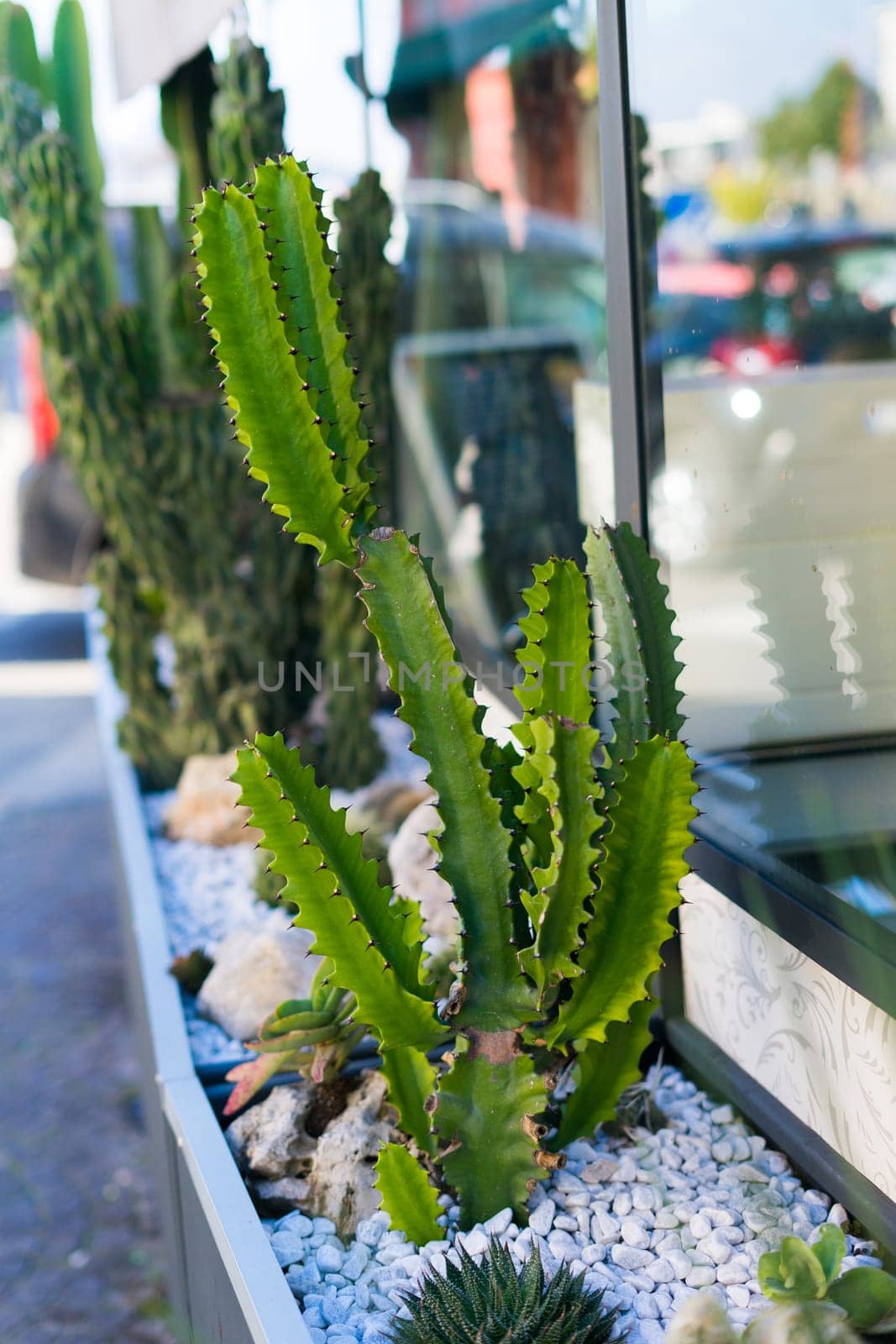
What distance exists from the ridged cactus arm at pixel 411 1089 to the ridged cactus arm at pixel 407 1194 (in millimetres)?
59

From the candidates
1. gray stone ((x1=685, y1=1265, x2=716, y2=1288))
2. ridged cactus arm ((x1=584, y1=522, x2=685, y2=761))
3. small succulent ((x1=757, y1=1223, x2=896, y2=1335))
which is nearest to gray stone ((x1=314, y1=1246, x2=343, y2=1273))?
gray stone ((x1=685, y1=1265, x2=716, y2=1288))

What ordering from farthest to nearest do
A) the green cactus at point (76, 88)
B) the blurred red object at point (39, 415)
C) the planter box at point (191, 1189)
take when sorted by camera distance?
the blurred red object at point (39, 415) → the green cactus at point (76, 88) → the planter box at point (191, 1189)

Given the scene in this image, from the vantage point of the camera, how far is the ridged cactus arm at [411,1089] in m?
1.74

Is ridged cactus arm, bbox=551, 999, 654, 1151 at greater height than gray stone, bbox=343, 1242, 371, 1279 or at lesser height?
greater

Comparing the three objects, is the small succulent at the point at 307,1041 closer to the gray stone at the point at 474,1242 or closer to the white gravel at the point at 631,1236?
the white gravel at the point at 631,1236

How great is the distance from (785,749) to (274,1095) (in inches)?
35.7

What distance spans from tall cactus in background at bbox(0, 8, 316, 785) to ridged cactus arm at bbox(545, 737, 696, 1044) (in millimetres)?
1911

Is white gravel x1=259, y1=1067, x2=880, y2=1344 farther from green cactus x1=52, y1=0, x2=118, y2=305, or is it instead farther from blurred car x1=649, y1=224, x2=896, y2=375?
green cactus x1=52, y1=0, x2=118, y2=305

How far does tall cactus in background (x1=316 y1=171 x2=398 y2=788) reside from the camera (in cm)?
331

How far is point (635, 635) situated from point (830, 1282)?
77 centimetres

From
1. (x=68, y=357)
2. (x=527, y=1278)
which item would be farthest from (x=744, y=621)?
(x=68, y=357)

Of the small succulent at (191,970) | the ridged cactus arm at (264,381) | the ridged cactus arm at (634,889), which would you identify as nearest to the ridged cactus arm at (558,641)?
the ridged cactus arm at (634,889)

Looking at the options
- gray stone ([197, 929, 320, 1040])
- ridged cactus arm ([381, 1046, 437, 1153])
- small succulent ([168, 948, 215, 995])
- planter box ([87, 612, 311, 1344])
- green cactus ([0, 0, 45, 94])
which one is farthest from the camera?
green cactus ([0, 0, 45, 94])

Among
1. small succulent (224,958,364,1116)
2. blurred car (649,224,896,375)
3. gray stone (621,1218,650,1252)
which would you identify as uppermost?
blurred car (649,224,896,375)
